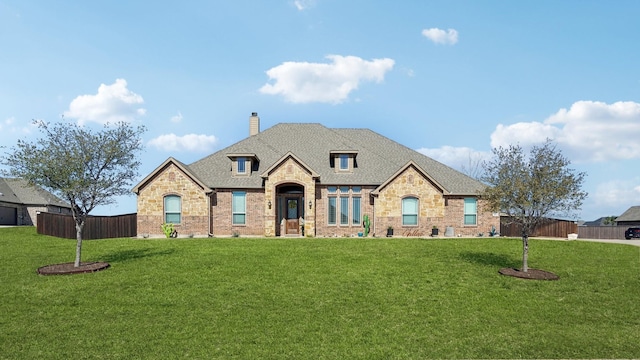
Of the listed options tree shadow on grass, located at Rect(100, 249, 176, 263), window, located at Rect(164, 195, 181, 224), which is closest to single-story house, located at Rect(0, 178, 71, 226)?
window, located at Rect(164, 195, 181, 224)

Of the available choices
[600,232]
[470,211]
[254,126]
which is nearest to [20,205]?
[254,126]

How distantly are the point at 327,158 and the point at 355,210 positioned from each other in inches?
214

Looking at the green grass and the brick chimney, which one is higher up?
the brick chimney

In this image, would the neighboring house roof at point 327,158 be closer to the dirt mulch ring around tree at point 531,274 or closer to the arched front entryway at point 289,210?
the arched front entryway at point 289,210

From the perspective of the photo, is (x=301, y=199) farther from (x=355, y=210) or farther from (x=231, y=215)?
→ (x=231, y=215)

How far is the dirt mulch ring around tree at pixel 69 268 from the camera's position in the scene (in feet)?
59.0

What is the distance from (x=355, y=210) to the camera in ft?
107

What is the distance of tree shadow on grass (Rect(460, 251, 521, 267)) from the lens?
2064cm

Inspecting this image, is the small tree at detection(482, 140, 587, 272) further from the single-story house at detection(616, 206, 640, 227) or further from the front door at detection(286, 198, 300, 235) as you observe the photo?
the single-story house at detection(616, 206, 640, 227)

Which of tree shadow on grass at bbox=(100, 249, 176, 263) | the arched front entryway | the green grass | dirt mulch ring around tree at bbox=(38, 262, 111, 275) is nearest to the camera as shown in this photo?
the green grass

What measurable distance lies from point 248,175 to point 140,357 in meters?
24.2

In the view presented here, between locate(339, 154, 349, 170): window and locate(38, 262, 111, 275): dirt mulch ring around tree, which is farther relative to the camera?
locate(339, 154, 349, 170): window

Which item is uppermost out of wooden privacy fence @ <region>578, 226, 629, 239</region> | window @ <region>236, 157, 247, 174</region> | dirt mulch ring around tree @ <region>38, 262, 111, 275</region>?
window @ <region>236, 157, 247, 174</region>

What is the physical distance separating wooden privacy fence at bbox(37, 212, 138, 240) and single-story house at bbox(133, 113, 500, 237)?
106 inches
